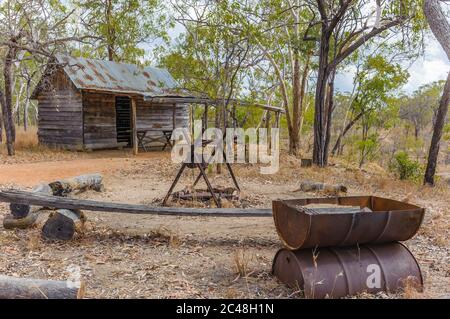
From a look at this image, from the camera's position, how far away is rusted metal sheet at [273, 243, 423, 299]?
4324 mm

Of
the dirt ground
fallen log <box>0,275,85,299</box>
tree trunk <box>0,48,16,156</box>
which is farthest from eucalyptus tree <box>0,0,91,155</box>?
fallen log <box>0,275,85,299</box>

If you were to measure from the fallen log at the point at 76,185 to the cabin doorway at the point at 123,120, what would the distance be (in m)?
10.7

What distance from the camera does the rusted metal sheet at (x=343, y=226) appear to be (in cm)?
429

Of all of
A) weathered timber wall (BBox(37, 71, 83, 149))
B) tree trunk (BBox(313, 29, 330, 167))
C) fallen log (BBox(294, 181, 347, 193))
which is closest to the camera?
fallen log (BBox(294, 181, 347, 193))

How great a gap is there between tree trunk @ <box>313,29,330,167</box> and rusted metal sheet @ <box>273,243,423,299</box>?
9866 millimetres

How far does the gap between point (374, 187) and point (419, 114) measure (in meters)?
34.1

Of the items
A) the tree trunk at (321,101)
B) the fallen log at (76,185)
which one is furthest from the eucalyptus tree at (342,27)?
the fallen log at (76,185)

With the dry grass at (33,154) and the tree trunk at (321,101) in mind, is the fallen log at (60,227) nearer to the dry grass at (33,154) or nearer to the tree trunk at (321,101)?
the dry grass at (33,154)

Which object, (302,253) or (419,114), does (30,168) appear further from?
(419,114)

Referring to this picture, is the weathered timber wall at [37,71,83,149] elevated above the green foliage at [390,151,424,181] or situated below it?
above

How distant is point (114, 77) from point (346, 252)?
54.3ft

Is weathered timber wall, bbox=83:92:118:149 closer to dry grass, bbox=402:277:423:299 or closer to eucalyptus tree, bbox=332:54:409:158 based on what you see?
eucalyptus tree, bbox=332:54:409:158

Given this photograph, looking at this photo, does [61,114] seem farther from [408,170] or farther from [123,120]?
[408,170]

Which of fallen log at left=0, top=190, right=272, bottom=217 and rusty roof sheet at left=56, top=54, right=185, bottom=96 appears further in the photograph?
rusty roof sheet at left=56, top=54, right=185, bottom=96
